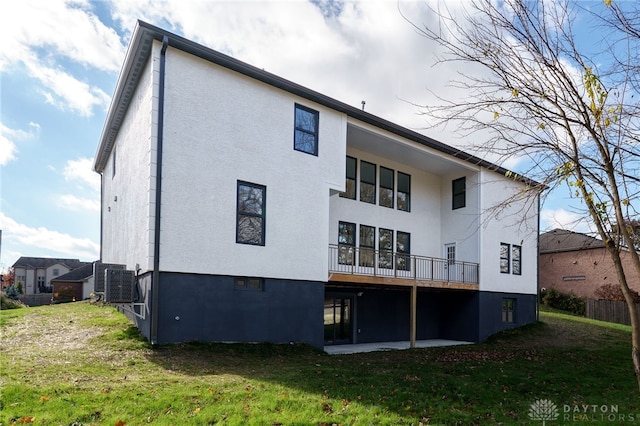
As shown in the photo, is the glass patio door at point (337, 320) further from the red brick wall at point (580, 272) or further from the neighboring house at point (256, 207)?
the red brick wall at point (580, 272)

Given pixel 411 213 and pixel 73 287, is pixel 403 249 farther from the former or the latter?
pixel 73 287

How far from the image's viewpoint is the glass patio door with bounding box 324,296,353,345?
51.6 ft

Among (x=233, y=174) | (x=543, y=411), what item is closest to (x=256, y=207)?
(x=233, y=174)

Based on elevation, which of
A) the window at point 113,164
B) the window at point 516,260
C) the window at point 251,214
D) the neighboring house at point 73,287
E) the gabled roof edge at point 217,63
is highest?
the gabled roof edge at point 217,63

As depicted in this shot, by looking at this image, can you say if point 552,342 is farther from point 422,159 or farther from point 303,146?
point 303,146

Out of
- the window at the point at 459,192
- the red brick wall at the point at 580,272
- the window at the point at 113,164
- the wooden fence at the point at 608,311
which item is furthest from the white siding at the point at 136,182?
the red brick wall at the point at 580,272

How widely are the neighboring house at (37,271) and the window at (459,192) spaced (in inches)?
2220

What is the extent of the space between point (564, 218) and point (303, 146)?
7872 millimetres

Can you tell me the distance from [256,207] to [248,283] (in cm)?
201

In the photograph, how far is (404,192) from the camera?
1847cm

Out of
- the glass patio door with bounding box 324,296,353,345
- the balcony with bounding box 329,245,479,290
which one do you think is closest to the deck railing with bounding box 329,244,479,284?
the balcony with bounding box 329,245,479,290

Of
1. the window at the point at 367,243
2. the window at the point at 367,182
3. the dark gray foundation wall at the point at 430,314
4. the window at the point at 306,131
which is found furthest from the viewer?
the window at the point at 367,182

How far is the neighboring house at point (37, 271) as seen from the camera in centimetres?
6184

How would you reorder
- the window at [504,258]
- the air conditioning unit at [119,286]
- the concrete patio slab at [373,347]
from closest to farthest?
the air conditioning unit at [119,286]
the concrete patio slab at [373,347]
the window at [504,258]
